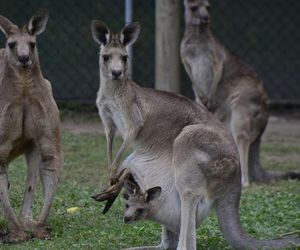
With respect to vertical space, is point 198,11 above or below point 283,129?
above

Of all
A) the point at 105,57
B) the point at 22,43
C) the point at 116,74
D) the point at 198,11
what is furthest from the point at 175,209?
the point at 198,11

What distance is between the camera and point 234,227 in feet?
18.2

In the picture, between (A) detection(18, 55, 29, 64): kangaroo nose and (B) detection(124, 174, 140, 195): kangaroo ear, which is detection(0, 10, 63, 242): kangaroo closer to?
(A) detection(18, 55, 29, 64): kangaroo nose

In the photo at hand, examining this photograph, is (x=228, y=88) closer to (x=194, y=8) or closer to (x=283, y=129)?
(x=194, y=8)

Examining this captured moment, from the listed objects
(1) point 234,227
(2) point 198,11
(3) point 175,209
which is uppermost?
(2) point 198,11

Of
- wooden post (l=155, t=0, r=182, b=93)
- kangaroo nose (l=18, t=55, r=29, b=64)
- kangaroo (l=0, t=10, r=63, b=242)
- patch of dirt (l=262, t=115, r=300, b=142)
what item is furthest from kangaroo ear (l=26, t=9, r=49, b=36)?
patch of dirt (l=262, t=115, r=300, b=142)

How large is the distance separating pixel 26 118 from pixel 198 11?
336 cm

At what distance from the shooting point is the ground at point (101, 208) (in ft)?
19.6

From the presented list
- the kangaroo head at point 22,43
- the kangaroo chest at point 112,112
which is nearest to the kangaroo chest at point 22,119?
the kangaroo head at point 22,43

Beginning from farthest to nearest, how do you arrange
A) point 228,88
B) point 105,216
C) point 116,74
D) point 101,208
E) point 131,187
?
point 228,88 < point 101,208 < point 105,216 < point 116,74 < point 131,187

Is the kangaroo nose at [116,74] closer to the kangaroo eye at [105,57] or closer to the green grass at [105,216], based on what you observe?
the kangaroo eye at [105,57]

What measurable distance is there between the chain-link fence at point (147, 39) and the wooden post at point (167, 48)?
0.54 meters

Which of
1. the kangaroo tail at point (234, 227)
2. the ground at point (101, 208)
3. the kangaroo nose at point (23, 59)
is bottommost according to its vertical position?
the ground at point (101, 208)

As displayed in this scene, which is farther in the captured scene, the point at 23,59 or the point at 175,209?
the point at 23,59
